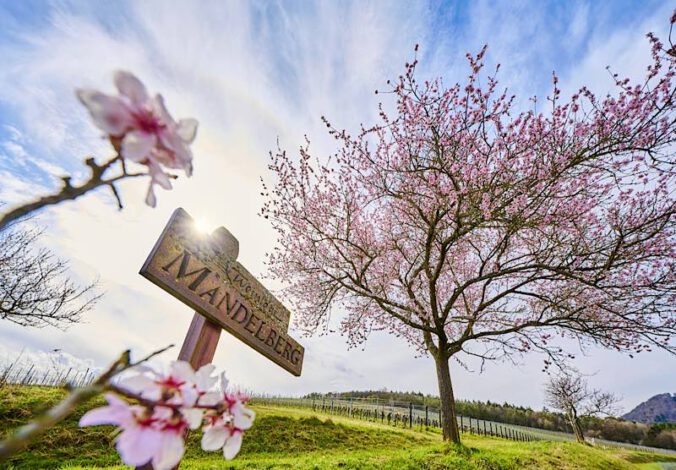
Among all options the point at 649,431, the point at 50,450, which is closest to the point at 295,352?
the point at 50,450

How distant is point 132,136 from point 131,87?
0.36 feet

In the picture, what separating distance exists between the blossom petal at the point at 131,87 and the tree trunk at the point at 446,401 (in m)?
9.70

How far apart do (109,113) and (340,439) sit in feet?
42.3

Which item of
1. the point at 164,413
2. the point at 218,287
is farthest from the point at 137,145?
the point at 218,287

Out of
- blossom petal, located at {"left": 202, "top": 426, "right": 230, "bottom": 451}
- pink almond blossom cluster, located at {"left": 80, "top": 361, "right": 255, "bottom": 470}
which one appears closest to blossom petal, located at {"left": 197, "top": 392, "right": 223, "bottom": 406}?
pink almond blossom cluster, located at {"left": 80, "top": 361, "right": 255, "bottom": 470}

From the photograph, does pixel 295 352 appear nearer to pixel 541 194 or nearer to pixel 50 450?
pixel 541 194

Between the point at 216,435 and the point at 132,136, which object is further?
the point at 216,435

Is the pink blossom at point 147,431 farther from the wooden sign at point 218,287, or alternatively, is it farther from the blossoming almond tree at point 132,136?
the wooden sign at point 218,287

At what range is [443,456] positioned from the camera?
676 centimetres

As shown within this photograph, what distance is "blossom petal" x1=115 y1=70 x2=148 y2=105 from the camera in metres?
0.67

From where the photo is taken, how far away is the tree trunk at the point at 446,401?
8250mm

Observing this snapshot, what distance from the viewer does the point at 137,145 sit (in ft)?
2.27

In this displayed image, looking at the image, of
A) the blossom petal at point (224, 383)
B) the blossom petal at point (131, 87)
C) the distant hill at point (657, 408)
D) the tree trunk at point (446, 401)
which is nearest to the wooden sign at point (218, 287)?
the blossom petal at point (224, 383)

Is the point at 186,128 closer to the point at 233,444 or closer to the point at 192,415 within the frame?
the point at 192,415
